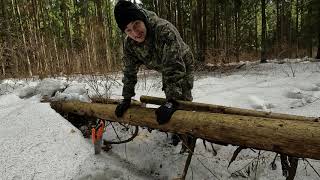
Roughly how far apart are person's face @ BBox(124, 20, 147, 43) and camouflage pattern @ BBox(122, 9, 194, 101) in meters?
0.06

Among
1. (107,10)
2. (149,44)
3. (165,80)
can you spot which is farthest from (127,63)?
(107,10)

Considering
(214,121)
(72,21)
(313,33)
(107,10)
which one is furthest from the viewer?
(72,21)

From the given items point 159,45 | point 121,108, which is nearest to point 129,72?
point 121,108

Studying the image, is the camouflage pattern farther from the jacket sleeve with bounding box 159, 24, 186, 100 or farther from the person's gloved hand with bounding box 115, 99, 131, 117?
the person's gloved hand with bounding box 115, 99, 131, 117

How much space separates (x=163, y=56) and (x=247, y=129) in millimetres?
982

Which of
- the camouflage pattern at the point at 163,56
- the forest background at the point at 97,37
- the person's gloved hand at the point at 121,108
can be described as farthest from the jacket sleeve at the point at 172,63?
the forest background at the point at 97,37

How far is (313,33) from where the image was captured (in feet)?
49.8

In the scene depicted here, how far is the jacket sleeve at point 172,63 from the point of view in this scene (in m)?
2.44

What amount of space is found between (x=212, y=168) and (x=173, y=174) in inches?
14.4

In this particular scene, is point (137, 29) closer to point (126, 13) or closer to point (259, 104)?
point (126, 13)

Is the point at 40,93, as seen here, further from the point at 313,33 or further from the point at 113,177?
the point at 313,33

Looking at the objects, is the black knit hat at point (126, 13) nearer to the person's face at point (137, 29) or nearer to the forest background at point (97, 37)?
the person's face at point (137, 29)

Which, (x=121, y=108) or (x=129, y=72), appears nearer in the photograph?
(x=121, y=108)

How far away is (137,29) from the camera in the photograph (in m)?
2.56
